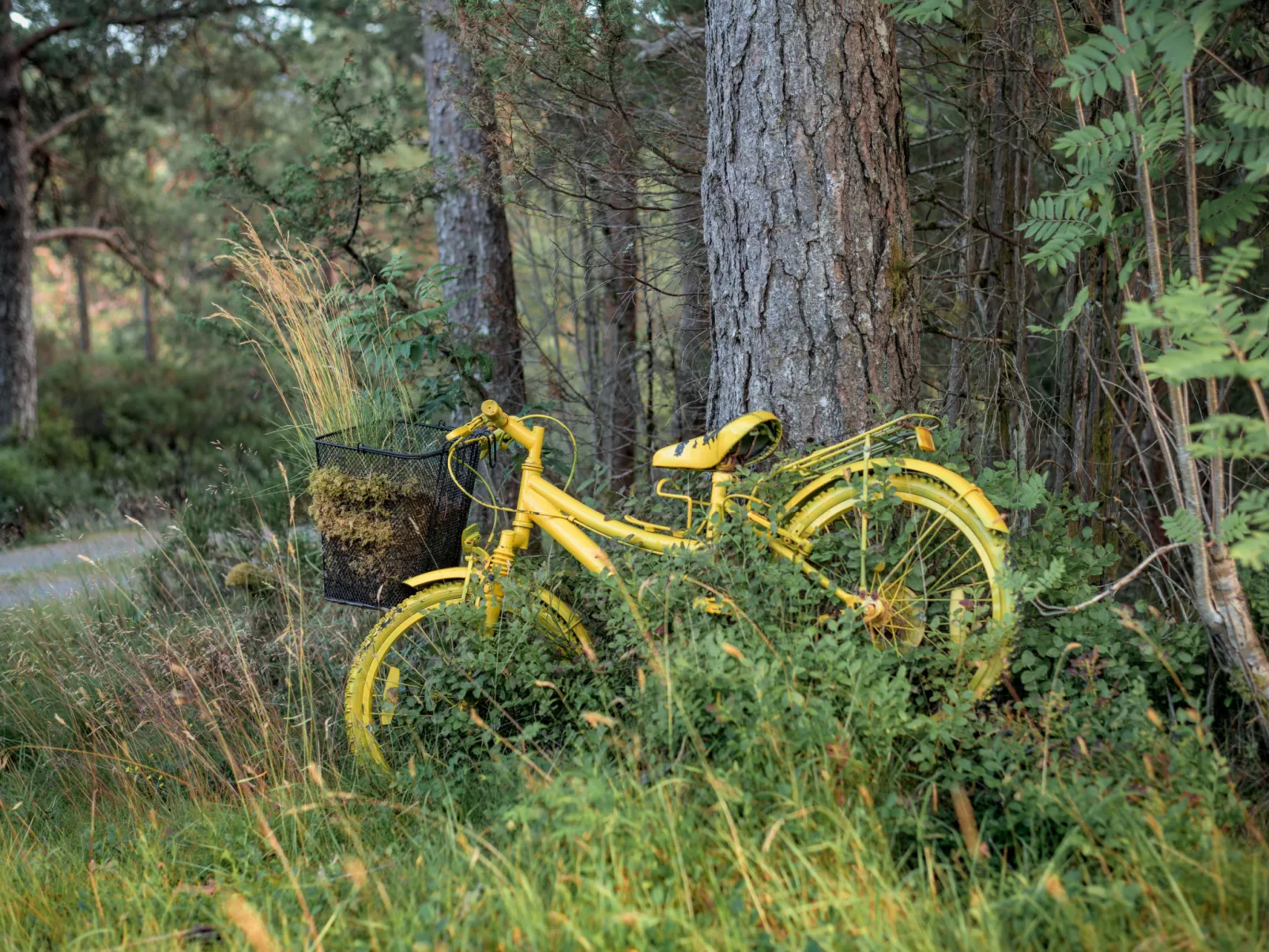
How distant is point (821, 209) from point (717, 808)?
6.65 ft

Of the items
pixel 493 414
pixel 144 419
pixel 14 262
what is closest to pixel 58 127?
pixel 14 262

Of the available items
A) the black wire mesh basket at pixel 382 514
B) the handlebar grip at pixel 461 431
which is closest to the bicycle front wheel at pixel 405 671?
the black wire mesh basket at pixel 382 514

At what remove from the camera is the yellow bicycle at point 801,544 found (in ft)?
9.30

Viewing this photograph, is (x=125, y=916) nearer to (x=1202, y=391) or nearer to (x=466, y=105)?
(x=466, y=105)

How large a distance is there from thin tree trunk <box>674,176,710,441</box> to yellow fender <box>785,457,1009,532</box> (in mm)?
1612

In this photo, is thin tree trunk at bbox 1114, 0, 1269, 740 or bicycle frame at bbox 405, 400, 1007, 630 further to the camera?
bicycle frame at bbox 405, 400, 1007, 630

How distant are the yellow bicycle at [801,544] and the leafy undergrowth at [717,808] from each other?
0.09 metres

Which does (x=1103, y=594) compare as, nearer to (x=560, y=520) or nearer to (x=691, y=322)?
(x=560, y=520)

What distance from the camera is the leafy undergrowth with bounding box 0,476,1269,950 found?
208 centimetres

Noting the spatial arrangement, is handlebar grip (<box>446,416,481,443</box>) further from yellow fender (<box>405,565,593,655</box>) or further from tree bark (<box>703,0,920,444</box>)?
tree bark (<box>703,0,920,444</box>)

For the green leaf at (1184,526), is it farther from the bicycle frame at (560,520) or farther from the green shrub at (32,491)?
the green shrub at (32,491)

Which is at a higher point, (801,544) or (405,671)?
(801,544)

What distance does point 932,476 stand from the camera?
2.87 m

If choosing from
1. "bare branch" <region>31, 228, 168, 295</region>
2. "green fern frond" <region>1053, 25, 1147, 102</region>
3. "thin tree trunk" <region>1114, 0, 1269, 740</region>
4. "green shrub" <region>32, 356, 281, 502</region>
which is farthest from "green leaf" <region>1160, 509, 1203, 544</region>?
"bare branch" <region>31, 228, 168, 295</region>
